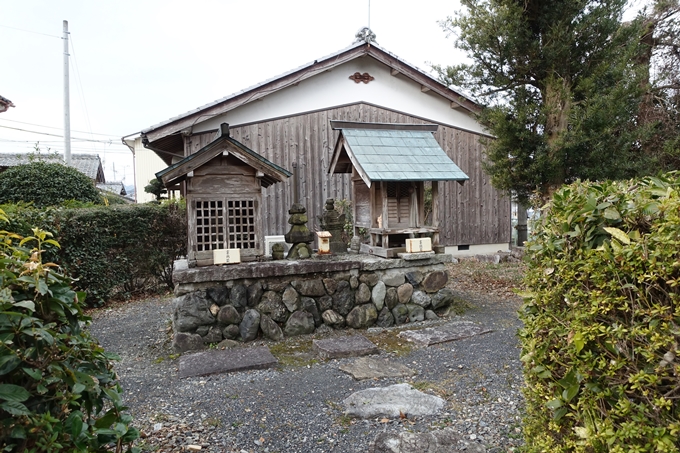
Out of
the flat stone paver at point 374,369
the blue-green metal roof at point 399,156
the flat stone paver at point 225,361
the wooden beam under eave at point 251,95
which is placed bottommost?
the flat stone paver at point 374,369

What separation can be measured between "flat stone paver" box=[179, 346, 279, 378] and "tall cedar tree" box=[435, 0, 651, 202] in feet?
18.9

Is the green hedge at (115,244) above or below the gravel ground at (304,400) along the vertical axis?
above

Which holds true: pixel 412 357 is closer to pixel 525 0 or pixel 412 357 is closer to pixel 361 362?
pixel 361 362

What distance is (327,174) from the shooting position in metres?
9.42

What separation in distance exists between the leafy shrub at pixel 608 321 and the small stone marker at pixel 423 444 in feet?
2.21

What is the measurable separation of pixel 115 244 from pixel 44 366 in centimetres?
741

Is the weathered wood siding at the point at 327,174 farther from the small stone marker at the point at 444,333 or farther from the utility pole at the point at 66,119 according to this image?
the utility pole at the point at 66,119

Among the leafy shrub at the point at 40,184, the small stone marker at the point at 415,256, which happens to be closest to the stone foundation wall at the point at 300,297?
the small stone marker at the point at 415,256

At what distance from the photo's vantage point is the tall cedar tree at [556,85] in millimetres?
7539

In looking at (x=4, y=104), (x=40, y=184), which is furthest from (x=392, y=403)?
(x=4, y=104)

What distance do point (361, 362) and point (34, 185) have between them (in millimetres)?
9080

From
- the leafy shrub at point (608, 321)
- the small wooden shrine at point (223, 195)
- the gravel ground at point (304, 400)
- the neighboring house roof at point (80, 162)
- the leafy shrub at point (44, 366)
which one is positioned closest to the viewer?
the leafy shrub at point (44, 366)

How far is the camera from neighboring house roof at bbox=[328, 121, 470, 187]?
6391 mm

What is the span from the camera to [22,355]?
1.48 m
